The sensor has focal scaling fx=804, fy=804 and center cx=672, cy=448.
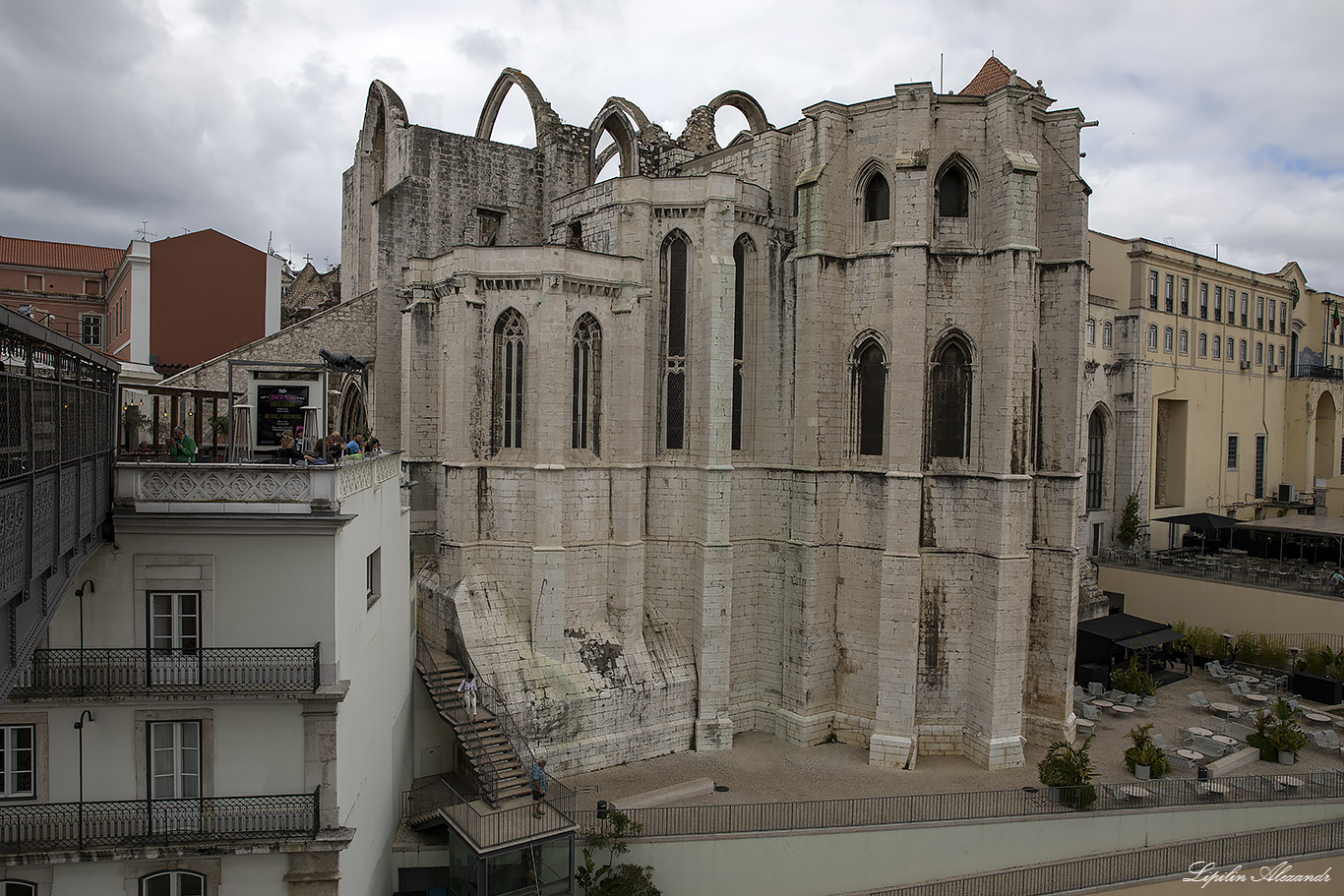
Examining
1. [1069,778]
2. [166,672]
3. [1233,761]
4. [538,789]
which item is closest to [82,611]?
[166,672]

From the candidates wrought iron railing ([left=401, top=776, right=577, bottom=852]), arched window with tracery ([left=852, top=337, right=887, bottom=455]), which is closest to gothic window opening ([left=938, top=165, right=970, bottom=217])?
arched window with tracery ([left=852, top=337, right=887, bottom=455])

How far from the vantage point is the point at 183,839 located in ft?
34.9

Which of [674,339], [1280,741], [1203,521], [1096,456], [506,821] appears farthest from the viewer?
[1096,456]

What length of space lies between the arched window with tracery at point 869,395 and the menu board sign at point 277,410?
511 inches

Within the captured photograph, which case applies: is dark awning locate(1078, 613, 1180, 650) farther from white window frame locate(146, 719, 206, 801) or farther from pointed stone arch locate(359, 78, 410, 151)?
pointed stone arch locate(359, 78, 410, 151)

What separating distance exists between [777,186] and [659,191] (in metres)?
3.32

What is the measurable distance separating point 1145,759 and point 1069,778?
2817 mm

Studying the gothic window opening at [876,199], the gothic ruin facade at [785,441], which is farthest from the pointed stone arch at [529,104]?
the gothic window opening at [876,199]

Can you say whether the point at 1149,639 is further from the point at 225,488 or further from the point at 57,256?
the point at 57,256

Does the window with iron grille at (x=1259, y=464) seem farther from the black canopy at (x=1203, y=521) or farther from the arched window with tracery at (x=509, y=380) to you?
the arched window with tracery at (x=509, y=380)

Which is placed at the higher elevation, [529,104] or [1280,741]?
[529,104]

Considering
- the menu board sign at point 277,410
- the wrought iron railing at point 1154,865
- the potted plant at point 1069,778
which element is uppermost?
the menu board sign at point 277,410

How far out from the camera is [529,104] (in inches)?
1048

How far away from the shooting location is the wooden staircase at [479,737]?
1561 cm
